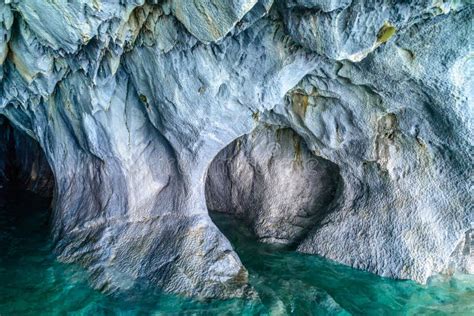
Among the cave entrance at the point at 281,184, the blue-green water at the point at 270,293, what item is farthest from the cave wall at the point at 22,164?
the cave entrance at the point at 281,184

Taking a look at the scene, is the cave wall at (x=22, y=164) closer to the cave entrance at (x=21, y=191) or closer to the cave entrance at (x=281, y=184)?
the cave entrance at (x=21, y=191)

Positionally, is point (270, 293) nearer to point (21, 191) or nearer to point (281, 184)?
point (281, 184)

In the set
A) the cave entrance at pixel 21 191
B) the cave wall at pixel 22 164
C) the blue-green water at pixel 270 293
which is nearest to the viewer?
the blue-green water at pixel 270 293

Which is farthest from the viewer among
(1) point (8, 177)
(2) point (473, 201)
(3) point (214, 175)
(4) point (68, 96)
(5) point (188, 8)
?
(1) point (8, 177)

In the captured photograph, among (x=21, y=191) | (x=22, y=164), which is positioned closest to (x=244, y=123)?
(x=21, y=191)

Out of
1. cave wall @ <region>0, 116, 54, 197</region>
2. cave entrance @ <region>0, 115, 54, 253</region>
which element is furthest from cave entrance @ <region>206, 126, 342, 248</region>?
cave wall @ <region>0, 116, 54, 197</region>

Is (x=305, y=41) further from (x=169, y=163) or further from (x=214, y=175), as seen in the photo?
(x=214, y=175)

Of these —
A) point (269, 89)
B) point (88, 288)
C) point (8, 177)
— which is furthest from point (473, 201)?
point (8, 177)
